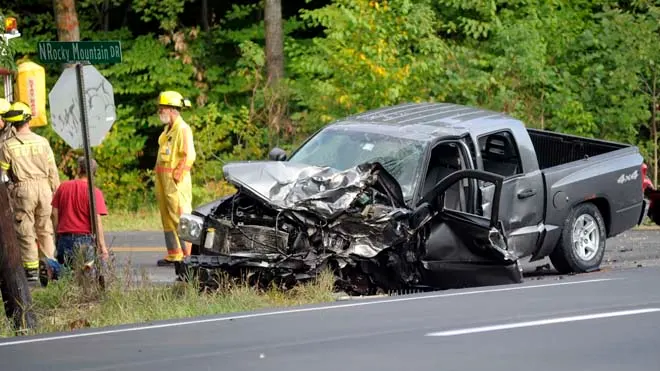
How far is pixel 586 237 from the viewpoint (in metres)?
15.1

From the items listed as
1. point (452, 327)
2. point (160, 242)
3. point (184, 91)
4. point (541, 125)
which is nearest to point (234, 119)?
point (184, 91)

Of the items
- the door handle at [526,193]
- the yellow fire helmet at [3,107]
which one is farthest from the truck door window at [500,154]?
the yellow fire helmet at [3,107]

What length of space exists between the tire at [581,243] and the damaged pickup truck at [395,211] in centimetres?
2

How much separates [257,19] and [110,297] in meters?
18.5

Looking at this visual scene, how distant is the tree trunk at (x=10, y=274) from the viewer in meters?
12.1

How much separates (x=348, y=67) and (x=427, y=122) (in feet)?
30.9

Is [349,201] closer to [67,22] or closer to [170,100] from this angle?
[170,100]

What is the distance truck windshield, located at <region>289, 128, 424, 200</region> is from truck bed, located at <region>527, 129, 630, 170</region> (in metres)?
3.01

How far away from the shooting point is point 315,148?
14570mm

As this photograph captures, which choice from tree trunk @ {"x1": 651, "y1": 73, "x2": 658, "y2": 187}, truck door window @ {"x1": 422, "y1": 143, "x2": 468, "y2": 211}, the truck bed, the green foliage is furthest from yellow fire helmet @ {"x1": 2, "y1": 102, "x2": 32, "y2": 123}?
tree trunk @ {"x1": 651, "y1": 73, "x2": 658, "y2": 187}

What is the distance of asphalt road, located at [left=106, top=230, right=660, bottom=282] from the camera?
51.1 ft

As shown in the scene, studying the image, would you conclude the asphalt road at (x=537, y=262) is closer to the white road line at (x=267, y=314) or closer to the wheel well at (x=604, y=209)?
the wheel well at (x=604, y=209)

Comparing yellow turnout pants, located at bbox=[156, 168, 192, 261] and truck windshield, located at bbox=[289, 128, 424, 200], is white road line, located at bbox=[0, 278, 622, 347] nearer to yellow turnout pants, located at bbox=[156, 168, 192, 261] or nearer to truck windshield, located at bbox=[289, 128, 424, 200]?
truck windshield, located at bbox=[289, 128, 424, 200]

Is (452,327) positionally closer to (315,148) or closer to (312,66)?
(315,148)
